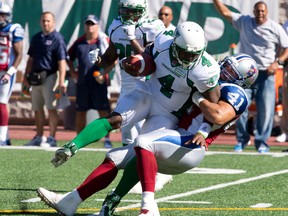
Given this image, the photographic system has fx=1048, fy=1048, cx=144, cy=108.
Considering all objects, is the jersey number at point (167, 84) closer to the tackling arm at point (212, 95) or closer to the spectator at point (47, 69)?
the tackling arm at point (212, 95)

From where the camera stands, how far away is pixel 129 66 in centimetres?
677

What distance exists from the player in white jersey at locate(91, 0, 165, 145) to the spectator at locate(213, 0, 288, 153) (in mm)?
4122

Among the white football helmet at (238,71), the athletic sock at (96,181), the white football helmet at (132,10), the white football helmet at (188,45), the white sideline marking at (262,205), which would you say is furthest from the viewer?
the white football helmet at (132,10)

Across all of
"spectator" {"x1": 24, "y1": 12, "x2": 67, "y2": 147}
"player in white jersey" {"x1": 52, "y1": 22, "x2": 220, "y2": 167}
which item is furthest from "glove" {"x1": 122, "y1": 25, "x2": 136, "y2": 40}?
"spectator" {"x1": 24, "y1": 12, "x2": 67, "y2": 147}

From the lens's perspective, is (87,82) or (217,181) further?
(87,82)

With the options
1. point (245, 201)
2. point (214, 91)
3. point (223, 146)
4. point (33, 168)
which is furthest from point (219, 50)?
point (214, 91)

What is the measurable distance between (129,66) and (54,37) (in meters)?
6.44

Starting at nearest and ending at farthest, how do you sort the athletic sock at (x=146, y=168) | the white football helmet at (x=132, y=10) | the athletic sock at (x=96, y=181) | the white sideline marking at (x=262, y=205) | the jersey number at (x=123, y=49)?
the athletic sock at (x=146, y=168) < the athletic sock at (x=96, y=181) < the white sideline marking at (x=262, y=205) < the white football helmet at (x=132, y=10) < the jersey number at (x=123, y=49)

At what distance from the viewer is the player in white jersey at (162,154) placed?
658 cm

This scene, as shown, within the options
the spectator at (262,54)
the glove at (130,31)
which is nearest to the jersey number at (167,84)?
the glove at (130,31)

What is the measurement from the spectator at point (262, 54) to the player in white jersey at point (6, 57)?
8.14ft

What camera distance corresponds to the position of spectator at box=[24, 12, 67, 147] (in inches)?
511

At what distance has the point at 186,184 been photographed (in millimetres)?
8961

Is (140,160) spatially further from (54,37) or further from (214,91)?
(54,37)
